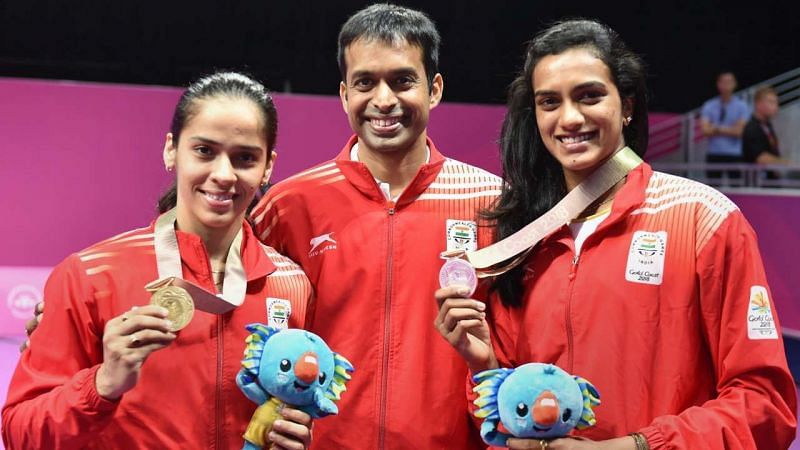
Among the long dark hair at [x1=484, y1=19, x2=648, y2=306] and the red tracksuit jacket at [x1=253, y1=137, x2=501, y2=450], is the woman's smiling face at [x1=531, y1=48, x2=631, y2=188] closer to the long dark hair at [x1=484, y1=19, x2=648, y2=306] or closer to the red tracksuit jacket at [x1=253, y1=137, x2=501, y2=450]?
the long dark hair at [x1=484, y1=19, x2=648, y2=306]

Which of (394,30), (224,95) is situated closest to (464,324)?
(224,95)

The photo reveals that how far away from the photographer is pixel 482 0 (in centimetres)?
1035

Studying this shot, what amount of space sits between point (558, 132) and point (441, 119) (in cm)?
539

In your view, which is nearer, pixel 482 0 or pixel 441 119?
pixel 441 119

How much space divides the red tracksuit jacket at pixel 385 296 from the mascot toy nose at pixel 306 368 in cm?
64

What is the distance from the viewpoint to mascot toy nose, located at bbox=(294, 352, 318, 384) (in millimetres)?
1918

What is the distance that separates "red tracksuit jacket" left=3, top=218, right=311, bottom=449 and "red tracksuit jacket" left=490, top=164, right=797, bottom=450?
2.43ft

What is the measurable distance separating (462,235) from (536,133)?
375mm

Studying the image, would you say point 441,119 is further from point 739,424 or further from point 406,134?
point 739,424

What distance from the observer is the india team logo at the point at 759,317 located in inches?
80.9

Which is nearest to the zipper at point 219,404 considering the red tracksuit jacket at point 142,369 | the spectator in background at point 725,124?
the red tracksuit jacket at point 142,369

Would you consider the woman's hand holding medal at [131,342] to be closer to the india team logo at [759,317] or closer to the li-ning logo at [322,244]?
the li-ning logo at [322,244]

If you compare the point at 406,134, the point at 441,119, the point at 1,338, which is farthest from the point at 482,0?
the point at 406,134

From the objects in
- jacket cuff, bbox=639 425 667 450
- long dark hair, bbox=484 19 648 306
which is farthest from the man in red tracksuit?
jacket cuff, bbox=639 425 667 450
